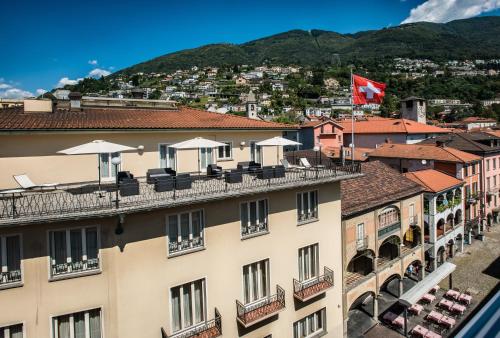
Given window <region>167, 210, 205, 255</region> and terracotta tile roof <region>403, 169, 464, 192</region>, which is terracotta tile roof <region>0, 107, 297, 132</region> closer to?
window <region>167, 210, 205, 255</region>

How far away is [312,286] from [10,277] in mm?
13114

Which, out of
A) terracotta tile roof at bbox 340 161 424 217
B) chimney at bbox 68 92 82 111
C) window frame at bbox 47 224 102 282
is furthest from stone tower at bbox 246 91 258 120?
window frame at bbox 47 224 102 282

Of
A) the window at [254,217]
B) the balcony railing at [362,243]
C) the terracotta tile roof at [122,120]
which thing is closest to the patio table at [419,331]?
the balcony railing at [362,243]

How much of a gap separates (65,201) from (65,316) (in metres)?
3.98

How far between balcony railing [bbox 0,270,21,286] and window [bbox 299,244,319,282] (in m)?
12.3

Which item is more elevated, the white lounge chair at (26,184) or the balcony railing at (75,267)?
the white lounge chair at (26,184)

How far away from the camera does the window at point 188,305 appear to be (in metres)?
12.8

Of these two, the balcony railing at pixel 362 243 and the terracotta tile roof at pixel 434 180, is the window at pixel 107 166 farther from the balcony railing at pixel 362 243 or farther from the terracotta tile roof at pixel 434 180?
the terracotta tile roof at pixel 434 180

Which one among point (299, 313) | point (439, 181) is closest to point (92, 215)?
point (299, 313)

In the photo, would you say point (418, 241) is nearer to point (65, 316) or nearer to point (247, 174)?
point (247, 174)

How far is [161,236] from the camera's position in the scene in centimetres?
1225

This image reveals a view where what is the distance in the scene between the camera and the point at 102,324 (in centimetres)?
1113

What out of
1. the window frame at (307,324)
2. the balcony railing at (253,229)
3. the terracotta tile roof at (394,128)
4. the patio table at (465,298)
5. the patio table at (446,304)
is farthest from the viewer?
the terracotta tile roof at (394,128)

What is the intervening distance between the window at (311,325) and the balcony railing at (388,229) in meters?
8.29
